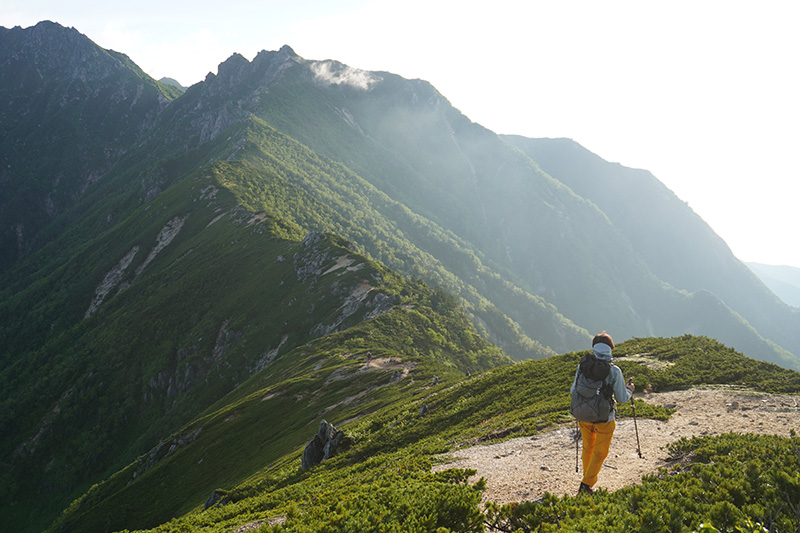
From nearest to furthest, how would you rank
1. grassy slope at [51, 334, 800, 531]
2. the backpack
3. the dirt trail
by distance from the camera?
grassy slope at [51, 334, 800, 531] < the backpack < the dirt trail

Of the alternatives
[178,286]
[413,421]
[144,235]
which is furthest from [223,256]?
[413,421]

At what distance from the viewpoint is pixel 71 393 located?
84875mm

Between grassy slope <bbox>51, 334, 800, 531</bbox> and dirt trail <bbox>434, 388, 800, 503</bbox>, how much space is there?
4.39 feet

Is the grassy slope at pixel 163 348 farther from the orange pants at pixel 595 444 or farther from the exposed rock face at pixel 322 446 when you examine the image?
the orange pants at pixel 595 444

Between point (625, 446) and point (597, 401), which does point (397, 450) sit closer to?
point (625, 446)

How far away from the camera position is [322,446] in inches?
1116

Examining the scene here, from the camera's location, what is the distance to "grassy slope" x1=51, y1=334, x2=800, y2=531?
437 inches

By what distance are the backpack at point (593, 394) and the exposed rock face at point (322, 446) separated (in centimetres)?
1991

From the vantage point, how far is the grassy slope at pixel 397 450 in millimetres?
11109

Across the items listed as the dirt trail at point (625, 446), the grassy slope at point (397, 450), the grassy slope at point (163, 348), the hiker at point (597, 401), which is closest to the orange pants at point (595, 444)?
the hiker at point (597, 401)

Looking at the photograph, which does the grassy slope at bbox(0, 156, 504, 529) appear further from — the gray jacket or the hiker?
the gray jacket

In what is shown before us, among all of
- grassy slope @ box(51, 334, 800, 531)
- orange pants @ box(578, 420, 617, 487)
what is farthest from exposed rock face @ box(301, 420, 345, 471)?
orange pants @ box(578, 420, 617, 487)

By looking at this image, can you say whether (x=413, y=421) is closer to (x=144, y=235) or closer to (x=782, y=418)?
(x=782, y=418)

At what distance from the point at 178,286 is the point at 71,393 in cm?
2971
